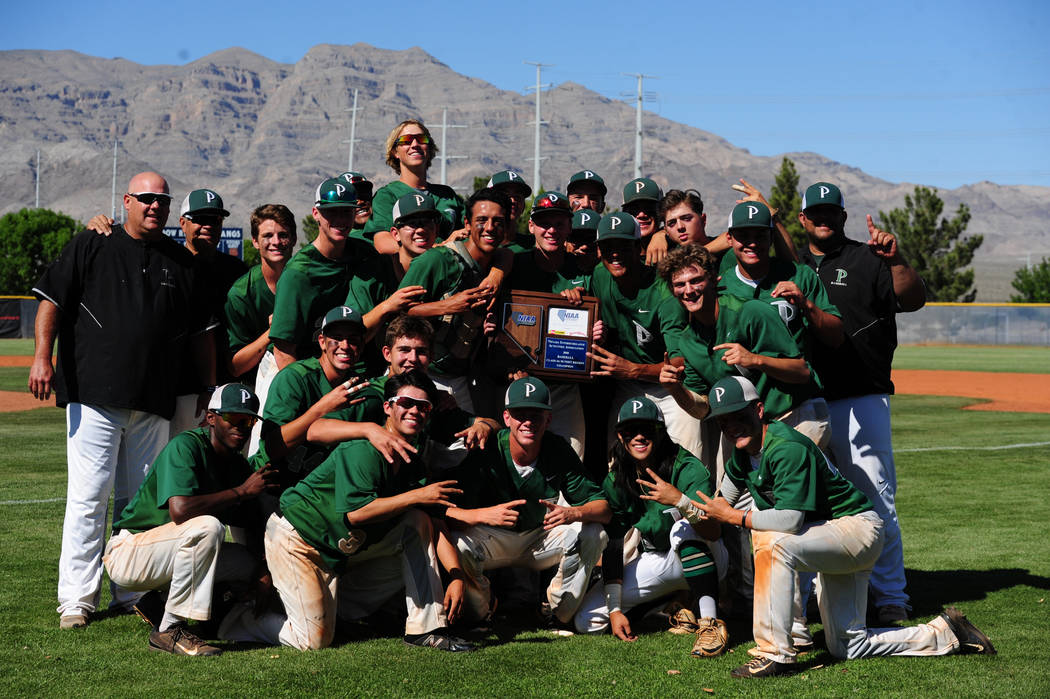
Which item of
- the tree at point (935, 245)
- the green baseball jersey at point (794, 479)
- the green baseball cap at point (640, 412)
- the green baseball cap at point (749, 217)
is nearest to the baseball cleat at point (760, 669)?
the green baseball jersey at point (794, 479)

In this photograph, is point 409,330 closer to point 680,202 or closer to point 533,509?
point 533,509

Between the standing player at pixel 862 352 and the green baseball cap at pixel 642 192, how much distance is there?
138cm

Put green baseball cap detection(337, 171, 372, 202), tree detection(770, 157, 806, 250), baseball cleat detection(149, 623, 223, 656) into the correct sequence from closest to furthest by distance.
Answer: baseball cleat detection(149, 623, 223, 656)
green baseball cap detection(337, 171, 372, 202)
tree detection(770, 157, 806, 250)

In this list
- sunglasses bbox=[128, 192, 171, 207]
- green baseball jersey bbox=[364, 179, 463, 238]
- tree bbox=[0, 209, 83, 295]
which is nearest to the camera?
sunglasses bbox=[128, 192, 171, 207]

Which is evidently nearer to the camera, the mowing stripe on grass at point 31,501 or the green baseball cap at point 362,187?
the green baseball cap at point 362,187

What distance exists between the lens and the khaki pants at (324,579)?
19.0 ft

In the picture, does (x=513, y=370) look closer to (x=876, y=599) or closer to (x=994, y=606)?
(x=876, y=599)

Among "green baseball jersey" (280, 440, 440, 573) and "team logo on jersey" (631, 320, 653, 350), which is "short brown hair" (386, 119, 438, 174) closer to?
"team logo on jersey" (631, 320, 653, 350)

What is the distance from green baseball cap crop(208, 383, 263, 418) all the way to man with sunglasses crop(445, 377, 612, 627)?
48.4 inches

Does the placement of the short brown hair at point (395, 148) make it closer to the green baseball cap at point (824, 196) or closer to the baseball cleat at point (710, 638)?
the green baseball cap at point (824, 196)

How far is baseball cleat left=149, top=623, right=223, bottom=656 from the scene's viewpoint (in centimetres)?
566

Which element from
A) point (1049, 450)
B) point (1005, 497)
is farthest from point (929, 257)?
point (1005, 497)

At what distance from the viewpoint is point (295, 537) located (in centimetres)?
583

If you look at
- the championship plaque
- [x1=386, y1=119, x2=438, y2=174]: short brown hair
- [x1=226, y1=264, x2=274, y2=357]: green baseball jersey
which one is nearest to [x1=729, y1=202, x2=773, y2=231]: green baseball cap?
the championship plaque
